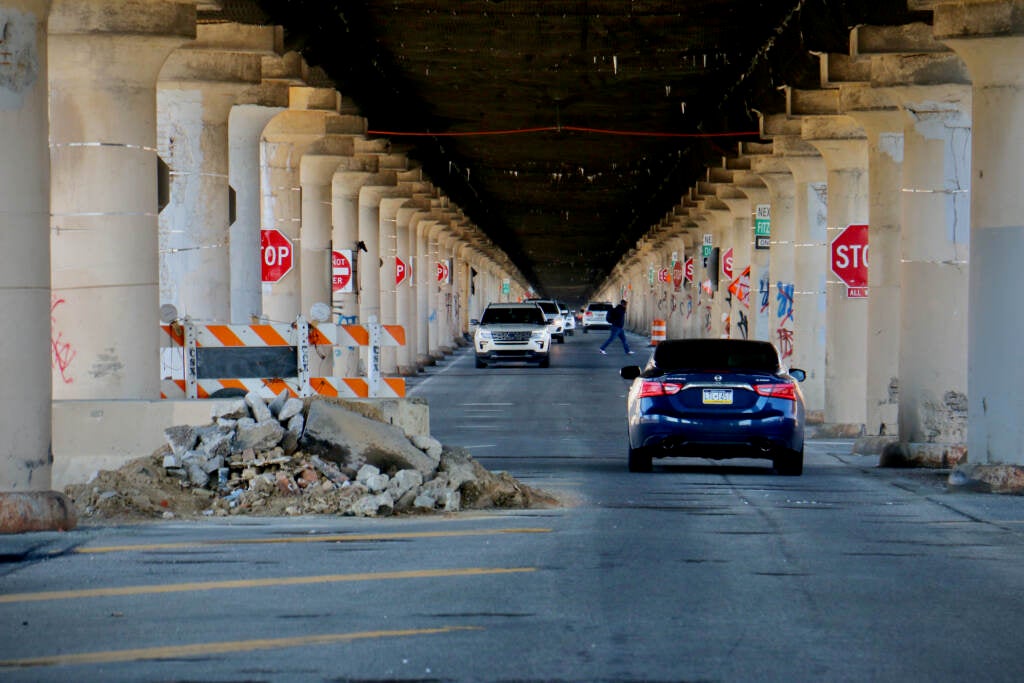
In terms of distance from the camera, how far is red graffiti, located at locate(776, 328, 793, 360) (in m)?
42.2

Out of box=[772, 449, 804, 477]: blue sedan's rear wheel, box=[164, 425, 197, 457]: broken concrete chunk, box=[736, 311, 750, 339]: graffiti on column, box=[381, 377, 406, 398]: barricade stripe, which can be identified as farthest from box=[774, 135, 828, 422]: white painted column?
box=[164, 425, 197, 457]: broken concrete chunk

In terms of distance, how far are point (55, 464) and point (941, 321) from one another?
12.1 m

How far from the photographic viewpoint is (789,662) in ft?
28.6

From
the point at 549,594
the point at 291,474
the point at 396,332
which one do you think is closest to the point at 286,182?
the point at 396,332

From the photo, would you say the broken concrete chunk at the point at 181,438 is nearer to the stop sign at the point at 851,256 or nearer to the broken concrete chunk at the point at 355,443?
the broken concrete chunk at the point at 355,443

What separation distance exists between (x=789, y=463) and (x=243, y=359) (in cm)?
631

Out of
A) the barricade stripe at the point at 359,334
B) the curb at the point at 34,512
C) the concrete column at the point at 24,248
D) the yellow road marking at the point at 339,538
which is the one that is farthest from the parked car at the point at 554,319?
the curb at the point at 34,512

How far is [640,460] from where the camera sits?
21000mm

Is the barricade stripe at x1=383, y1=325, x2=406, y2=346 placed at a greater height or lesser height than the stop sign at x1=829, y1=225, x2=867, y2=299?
lesser

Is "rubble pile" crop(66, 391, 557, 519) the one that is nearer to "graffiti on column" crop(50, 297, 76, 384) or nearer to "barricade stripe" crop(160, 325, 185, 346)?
"barricade stripe" crop(160, 325, 185, 346)

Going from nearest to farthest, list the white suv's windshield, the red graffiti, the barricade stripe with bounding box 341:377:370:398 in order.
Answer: the barricade stripe with bounding box 341:377:370:398 → the red graffiti → the white suv's windshield

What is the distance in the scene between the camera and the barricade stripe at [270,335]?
61.4 feet

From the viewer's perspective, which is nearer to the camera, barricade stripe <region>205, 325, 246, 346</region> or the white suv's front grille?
barricade stripe <region>205, 325, 246, 346</region>

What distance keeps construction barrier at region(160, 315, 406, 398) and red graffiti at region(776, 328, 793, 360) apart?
953 inches
